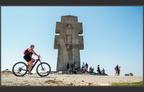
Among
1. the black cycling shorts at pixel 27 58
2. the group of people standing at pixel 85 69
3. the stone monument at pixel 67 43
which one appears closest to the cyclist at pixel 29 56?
the black cycling shorts at pixel 27 58

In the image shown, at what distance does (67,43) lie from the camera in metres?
24.0

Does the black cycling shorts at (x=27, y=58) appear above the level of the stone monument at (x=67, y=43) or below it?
below

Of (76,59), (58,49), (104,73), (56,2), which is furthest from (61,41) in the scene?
(56,2)

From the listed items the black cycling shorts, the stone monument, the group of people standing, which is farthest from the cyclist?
the stone monument

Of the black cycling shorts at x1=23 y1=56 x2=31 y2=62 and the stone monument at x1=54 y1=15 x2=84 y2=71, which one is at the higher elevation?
the stone monument at x1=54 y1=15 x2=84 y2=71

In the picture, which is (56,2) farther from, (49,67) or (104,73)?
(104,73)

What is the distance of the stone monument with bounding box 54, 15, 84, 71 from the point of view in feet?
78.3

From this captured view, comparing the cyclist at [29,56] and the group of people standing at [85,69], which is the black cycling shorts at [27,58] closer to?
the cyclist at [29,56]

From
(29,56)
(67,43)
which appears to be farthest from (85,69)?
(29,56)

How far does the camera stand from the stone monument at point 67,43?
23.9 meters

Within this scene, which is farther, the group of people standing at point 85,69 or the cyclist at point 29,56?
the group of people standing at point 85,69

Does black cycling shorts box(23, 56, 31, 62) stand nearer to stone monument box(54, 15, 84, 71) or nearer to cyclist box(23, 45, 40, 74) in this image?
cyclist box(23, 45, 40, 74)

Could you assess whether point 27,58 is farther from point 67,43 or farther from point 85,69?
point 67,43

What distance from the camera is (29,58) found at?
11.7 metres
